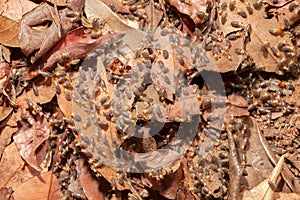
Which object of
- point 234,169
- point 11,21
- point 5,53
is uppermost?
point 11,21

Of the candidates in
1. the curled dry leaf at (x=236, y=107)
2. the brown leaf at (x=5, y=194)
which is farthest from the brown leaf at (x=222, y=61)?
the brown leaf at (x=5, y=194)

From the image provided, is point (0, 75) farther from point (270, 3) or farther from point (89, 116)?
point (270, 3)

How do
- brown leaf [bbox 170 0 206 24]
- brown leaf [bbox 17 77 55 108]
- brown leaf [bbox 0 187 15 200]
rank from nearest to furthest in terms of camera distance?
brown leaf [bbox 170 0 206 24] < brown leaf [bbox 17 77 55 108] < brown leaf [bbox 0 187 15 200]

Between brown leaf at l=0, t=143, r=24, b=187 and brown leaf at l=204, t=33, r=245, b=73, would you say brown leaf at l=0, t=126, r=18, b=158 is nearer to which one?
brown leaf at l=0, t=143, r=24, b=187

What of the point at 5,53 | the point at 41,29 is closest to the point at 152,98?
the point at 41,29

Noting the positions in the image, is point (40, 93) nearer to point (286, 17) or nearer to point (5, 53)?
point (5, 53)

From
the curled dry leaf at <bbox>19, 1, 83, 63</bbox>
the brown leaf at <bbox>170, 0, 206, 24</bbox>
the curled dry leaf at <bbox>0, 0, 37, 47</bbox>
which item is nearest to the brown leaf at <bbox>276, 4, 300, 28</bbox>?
the brown leaf at <bbox>170, 0, 206, 24</bbox>

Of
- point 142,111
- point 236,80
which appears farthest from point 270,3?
point 142,111
